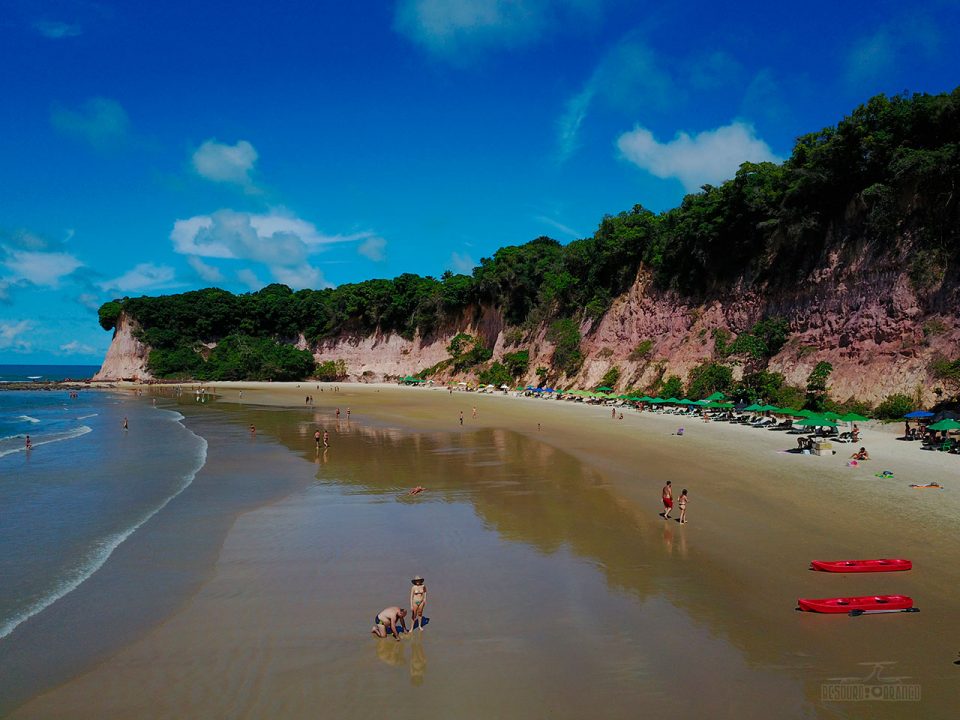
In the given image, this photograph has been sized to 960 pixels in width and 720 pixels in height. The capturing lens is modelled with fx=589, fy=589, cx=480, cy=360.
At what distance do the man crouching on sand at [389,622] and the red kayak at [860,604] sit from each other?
6272 millimetres

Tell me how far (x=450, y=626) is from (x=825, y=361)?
108 ft

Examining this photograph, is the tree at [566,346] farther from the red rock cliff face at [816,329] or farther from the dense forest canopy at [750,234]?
the dense forest canopy at [750,234]

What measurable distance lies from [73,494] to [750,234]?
42.8m

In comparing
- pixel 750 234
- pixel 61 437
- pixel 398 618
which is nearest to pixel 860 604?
pixel 398 618

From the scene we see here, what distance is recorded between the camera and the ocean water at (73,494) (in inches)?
441

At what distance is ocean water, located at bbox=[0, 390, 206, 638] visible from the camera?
441 inches

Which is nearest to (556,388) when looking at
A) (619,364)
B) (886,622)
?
(619,364)

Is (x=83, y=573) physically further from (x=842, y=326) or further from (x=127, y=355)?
(x=127, y=355)

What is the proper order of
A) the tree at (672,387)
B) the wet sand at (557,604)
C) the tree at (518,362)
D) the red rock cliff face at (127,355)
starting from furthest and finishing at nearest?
the red rock cliff face at (127,355), the tree at (518,362), the tree at (672,387), the wet sand at (557,604)

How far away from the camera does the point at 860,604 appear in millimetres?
9055

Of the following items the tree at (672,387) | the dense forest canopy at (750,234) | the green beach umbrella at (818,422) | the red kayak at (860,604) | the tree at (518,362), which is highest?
the dense forest canopy at (750,234)

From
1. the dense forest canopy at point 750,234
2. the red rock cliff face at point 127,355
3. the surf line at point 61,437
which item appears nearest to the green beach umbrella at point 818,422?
the dense forest canopy at point 750,234

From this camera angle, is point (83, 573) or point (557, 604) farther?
point (83, 573)

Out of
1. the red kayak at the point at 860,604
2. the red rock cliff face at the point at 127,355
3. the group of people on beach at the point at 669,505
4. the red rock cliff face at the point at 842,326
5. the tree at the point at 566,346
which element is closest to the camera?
the red kayak at the point at 860,604
